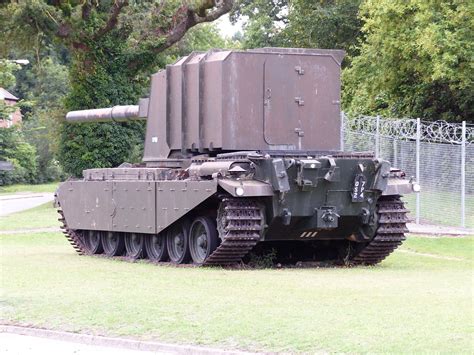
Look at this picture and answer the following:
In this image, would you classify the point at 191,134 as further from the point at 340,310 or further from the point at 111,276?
the point at 340,310

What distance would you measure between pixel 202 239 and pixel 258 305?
6681mm

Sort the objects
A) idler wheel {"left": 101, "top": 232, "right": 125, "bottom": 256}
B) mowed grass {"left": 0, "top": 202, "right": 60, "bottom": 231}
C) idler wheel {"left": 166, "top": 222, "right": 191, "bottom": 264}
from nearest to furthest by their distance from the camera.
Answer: idler wheel {"left": 166, "top": 222, "right": 191, "bottom": 264}, idler wheel {"left": 101, "top": 232, "right": 125, "bottom": 256}, mowed grass {"left": 0, "top": 202, "right": 60, "bottom": 231}

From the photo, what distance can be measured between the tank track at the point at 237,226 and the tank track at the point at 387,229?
2.37 meters

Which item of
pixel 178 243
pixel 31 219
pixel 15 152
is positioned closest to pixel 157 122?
pixel 178 243

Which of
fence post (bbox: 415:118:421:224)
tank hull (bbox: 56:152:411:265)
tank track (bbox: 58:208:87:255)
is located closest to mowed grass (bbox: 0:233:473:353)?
tank hull (bbox: 56:152:411:265)

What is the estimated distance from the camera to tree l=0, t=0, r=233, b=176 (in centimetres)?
4425

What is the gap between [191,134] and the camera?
21.5 m

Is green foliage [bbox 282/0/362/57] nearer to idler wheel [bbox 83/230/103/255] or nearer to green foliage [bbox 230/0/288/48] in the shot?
green foliage [bbox 230/0/288/48]

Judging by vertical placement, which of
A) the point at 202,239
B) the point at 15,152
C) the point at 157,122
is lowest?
the point at 202,239

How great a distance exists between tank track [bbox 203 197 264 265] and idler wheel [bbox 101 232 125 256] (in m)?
4.67

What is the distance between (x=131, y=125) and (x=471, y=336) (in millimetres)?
37251

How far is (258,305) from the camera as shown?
1341cm

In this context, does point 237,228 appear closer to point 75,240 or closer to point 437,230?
point 75,240

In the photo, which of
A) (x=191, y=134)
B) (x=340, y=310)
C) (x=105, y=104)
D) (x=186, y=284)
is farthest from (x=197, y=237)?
(x=105, y=104)
